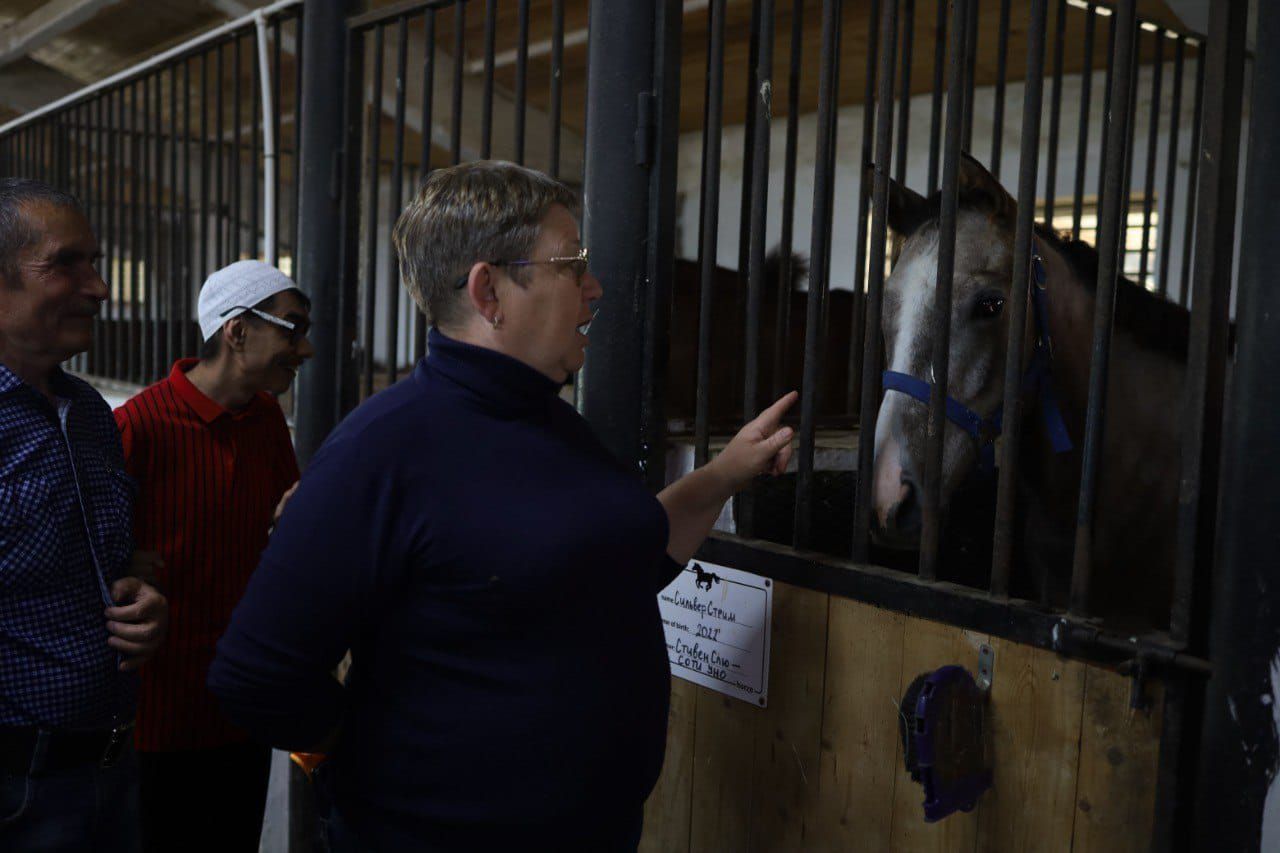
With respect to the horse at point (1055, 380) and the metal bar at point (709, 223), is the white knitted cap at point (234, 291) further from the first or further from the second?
the horse at point (1055, 380)

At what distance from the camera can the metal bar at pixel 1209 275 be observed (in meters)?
1.10

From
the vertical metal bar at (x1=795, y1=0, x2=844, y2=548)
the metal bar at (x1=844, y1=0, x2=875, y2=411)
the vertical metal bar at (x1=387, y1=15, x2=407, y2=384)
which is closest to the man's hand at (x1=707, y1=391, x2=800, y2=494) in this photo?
the vertical metal bar at (x1=795, y1=0, x2=844, y2=548)

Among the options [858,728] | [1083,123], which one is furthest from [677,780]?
[1083,123]

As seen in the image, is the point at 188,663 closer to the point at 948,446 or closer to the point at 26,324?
the point at 26,324

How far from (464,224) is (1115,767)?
96cm

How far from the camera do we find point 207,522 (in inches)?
69.1

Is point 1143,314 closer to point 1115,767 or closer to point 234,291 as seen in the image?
point 1115,767

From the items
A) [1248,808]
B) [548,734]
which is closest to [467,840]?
[548,734]

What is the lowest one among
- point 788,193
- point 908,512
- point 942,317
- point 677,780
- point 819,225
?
point 677,780

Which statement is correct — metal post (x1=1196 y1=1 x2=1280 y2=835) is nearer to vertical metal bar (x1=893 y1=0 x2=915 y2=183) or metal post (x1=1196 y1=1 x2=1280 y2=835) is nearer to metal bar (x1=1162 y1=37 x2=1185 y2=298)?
vertical metal bar (x1=893 y1=0 x2=915 y2=183)

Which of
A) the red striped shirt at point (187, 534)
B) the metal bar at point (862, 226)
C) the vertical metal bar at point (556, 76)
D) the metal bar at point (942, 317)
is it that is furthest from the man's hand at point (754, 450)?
the red striped shirt at point (187, 534)

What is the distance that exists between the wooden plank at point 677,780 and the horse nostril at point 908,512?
0.48 meters

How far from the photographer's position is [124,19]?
6.45 metres

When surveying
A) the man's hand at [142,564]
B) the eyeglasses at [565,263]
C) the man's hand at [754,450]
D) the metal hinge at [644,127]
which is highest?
the metal hinge at [644,127]
